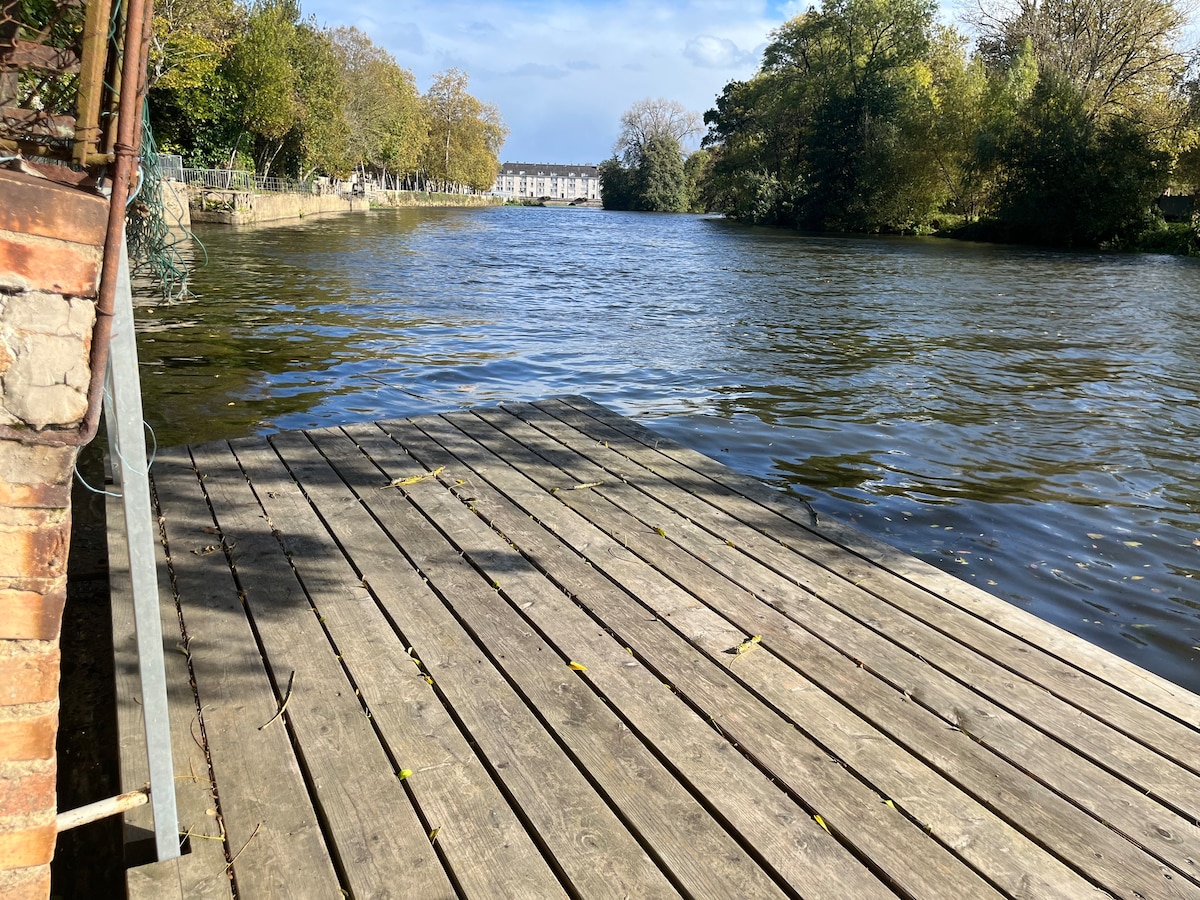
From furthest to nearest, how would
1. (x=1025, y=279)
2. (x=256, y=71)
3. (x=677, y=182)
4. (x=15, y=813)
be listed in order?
1. (x=677, y=182)
2. (x=256, y=71)
3. (x=1025, y=279)
4. (x=15, y=813)

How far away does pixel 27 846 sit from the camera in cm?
168

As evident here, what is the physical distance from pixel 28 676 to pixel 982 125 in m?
49.3

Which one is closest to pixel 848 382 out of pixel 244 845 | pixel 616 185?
pixel 244 845

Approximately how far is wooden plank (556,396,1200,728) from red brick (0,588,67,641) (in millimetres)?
3036

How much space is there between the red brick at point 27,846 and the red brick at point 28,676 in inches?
10.5

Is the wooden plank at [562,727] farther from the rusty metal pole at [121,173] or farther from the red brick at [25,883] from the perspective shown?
the rusty metal pole at [121,173]

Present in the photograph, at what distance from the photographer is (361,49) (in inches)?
2480

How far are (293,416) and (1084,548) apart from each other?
20.6 ft

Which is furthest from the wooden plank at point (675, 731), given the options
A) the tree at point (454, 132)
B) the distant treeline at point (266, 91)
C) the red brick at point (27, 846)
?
the tree at point (454, 132)

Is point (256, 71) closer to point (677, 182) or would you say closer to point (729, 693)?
point (729, 693)

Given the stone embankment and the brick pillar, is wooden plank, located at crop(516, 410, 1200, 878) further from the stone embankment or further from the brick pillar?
the stone embankment

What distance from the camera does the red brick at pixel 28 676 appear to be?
→ 1.55 metres

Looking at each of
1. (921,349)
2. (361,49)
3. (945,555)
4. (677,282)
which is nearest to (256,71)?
(677,282)

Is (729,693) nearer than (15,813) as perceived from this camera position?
No
